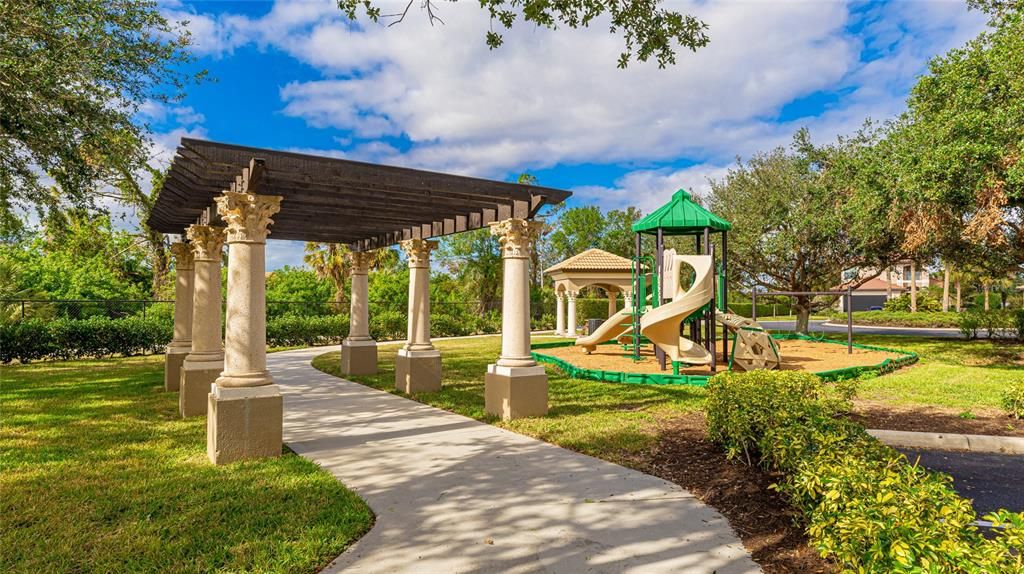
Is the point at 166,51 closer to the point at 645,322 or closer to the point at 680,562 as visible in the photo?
the point at 645,322

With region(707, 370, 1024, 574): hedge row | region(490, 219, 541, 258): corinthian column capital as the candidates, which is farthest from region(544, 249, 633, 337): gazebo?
region(707, 370, 1024, 574): hedge row

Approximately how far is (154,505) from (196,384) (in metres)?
4.43

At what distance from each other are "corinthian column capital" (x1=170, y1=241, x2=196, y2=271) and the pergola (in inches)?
0.8

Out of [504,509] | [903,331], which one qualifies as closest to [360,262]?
[504,509]

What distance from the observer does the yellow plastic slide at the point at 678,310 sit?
1176cm

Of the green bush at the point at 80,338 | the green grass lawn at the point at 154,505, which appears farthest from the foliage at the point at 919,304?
the green grass lawn at the point at 154,505

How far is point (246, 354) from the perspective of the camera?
6.23 metres

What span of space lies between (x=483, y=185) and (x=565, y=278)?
18.1 meters

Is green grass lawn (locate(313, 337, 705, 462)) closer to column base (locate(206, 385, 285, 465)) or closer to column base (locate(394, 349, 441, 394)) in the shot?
column base (locate(394, 349, 441, 394))

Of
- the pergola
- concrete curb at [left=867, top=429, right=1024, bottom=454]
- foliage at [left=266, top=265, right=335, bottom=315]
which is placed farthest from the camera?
foliage at [left=266, top=265, right=335, bottom=315]

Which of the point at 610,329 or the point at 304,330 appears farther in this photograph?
the point at 304,330

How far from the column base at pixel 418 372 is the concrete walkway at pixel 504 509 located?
3.05 meters

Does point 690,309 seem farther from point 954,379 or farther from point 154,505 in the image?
point 154,505

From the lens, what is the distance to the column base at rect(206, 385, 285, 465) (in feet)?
19.3
